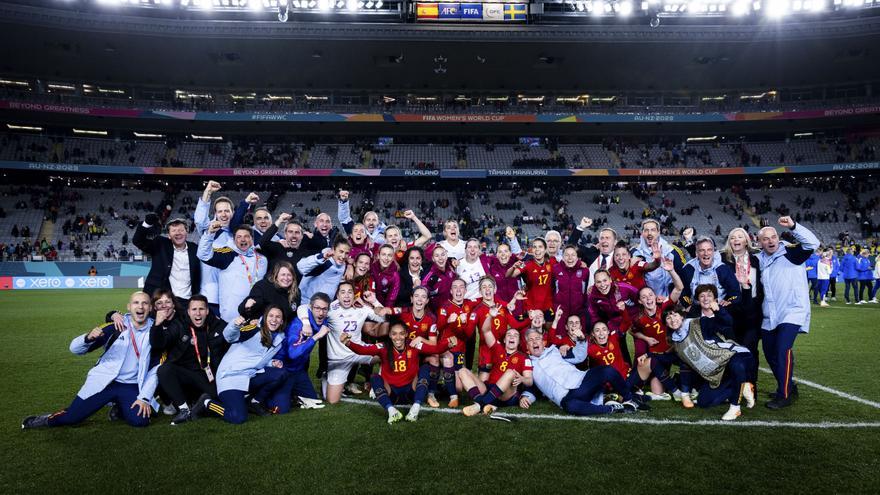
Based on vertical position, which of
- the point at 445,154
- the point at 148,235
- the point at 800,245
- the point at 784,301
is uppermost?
the point at 445,154

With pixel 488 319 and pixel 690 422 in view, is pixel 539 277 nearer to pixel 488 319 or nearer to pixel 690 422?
pixel 488 319

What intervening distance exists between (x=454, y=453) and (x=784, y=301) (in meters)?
4.23

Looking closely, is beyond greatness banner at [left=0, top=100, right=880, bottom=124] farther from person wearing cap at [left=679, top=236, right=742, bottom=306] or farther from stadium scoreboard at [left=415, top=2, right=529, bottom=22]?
person wearing cap at [left=679, top=236, right=742, bottom=306]

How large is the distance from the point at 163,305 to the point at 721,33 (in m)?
Answer: 34.5

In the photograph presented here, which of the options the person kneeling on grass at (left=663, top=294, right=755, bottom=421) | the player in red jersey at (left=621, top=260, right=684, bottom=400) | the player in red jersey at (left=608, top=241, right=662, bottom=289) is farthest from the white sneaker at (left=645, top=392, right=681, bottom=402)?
the player in red jersey at (left=608, top=241, right=662, bottom=289)

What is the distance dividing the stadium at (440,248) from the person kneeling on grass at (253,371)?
0.03 metres

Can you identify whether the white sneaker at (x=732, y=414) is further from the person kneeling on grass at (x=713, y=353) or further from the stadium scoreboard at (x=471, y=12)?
the stadium scoreboard at (x=471, y=12)

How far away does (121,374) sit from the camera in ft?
17.0

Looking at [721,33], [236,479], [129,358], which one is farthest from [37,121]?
[721,33]

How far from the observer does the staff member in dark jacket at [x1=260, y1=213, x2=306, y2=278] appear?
21.3 feet

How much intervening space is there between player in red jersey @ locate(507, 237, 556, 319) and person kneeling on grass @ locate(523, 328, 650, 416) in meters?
1.54

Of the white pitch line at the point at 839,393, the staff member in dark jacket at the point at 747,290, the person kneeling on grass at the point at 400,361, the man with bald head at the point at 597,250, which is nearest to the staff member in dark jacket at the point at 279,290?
the person kneeling on grass at the point at 400,361

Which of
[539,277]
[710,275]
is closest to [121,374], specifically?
[539,277]

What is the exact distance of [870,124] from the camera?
37938mm
